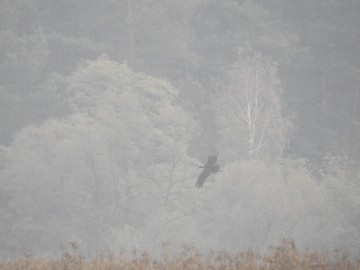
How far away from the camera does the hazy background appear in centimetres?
4116

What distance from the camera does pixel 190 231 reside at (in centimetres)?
4053

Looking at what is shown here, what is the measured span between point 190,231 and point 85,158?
267 inches

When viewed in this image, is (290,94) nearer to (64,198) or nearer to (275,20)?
(275,20)

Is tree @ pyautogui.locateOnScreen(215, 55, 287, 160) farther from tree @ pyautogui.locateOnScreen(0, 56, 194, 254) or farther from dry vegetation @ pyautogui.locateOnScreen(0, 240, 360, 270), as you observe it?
dry vegetation @ pyautogui.locateOnScreen(0, 240, 360, 270)

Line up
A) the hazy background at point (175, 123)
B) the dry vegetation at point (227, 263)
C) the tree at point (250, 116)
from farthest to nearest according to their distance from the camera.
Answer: the tree at point (250, 116) → the hazy background at point (175, 123) → the dry vegetation at point (227, 263)

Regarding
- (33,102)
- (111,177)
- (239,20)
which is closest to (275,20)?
(239,20)

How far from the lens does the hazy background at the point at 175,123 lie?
41.2 m

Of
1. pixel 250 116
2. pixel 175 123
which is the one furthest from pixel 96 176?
pixel 250 116

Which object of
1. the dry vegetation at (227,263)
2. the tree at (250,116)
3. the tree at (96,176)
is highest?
the tree at (250,116)

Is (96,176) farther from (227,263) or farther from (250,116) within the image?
(227,263)

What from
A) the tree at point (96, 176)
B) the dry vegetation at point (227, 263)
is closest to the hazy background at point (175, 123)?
the tree at point (96, 176)

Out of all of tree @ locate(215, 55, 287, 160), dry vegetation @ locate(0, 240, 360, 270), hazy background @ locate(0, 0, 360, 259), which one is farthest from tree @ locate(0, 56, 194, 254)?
dry vegetation @ locate(0, 240, 360, 270)

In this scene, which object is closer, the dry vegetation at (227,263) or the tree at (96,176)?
the dry vegetation at (227,263)

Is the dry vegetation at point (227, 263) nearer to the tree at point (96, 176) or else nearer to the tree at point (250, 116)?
the tree at point (96, 176)
